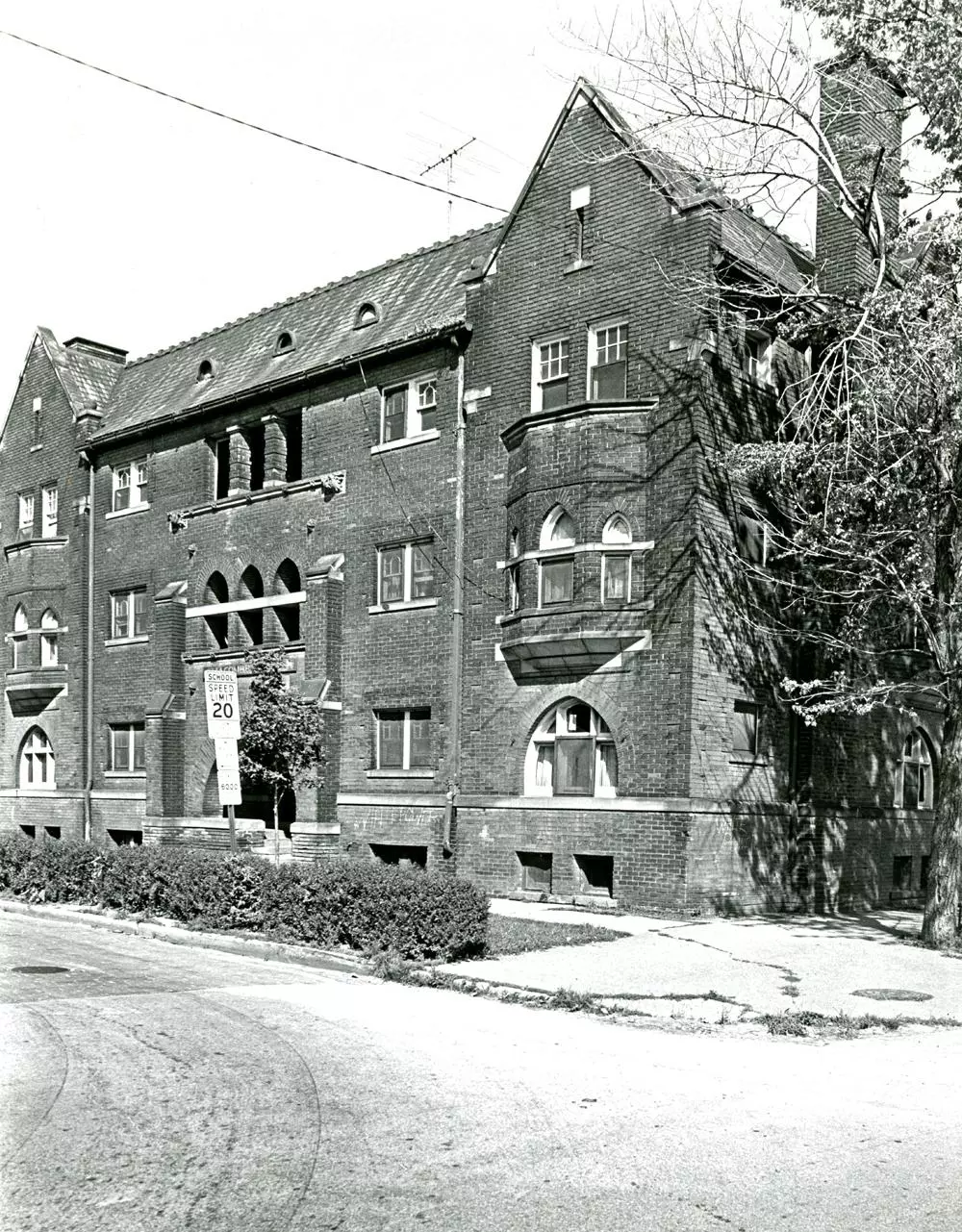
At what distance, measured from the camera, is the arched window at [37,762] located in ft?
106

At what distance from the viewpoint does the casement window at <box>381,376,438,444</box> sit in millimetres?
24125

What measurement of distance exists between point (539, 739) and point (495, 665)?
159 cm

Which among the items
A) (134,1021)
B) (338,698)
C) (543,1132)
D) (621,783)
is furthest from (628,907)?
(543,1132)

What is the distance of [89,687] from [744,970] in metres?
21.4

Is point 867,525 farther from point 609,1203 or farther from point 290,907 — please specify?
point 609,1203

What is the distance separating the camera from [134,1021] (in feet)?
34.0

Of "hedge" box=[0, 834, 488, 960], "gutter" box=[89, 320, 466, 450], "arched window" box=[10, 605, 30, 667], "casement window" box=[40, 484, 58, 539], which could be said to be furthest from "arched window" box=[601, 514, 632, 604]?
"arched window" box=[10, 605, 30, 667]

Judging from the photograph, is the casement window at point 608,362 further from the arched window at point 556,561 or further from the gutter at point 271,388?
the gutter at point 271,388

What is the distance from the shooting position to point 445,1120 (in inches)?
290

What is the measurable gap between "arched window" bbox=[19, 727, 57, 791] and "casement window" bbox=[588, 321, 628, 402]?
18.3 m

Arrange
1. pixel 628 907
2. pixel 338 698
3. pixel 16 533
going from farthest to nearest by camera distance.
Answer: pixel 16 533
pixel 338 698
pixel 628 907

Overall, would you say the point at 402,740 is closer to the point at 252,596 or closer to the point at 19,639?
the point at 252,596

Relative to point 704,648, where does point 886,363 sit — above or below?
above

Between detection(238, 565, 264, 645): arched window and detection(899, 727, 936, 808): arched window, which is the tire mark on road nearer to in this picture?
detection(238, 565, 264, 645): arched window
